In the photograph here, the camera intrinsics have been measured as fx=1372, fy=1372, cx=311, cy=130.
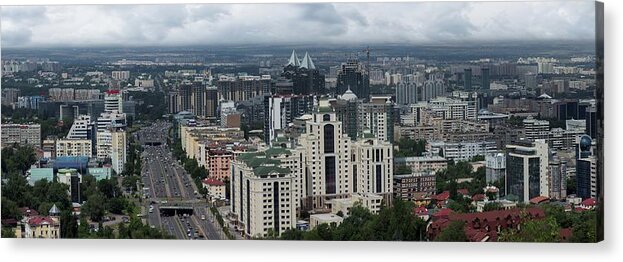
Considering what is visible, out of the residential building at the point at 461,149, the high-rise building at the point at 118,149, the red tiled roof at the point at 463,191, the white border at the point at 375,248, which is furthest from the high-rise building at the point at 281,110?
the red tiled roof at the point at 463,191

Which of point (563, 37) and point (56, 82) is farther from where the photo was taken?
Result: point (56, 82)

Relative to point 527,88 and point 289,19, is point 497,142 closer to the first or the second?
point 527,88

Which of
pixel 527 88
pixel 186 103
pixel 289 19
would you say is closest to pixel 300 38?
pixel 289 19

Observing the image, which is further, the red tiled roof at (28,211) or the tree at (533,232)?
the red tiled roof at (28,211)

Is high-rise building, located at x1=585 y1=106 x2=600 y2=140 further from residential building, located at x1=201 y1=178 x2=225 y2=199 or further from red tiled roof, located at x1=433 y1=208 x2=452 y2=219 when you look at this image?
residential building, located at x1=201 y1=178 x2=225 y2=199

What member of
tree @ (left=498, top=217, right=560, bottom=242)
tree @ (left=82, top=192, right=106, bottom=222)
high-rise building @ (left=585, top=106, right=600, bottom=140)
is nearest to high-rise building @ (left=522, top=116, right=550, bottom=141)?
high-rise building @ (left=585, top=106, right=600, bottom=140)

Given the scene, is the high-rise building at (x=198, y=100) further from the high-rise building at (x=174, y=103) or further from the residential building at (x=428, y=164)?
the residential building at (x=428, y=164)

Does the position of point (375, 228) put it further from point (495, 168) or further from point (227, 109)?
point (227, 109)

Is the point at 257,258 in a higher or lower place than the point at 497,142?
lower
